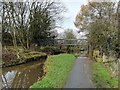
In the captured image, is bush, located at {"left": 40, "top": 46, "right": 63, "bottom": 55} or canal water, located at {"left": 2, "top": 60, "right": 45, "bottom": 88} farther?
bush, located at {"left": 40, "top": 46, "right": 63, "bottom": 55}

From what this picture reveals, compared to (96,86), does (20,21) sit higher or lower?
higher

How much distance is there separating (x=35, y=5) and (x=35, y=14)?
168 cm

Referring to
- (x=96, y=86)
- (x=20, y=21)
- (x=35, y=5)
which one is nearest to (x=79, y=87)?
(x=96, y=86)

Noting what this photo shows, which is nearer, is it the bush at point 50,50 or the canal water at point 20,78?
the canal water at point 20,78

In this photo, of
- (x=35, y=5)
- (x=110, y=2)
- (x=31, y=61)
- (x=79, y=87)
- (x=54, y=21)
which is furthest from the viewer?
(x=54, y=21)

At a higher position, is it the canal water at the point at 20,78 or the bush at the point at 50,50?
the bush at the point at 50,50

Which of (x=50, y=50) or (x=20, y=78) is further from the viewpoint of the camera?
(x=50, y=50)

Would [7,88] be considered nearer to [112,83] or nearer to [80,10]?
[112,83]

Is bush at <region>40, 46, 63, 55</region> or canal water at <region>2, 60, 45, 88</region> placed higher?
bush at <region>40, 46, 63, 55</region>

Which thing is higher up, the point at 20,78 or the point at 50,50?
the point at 50,50

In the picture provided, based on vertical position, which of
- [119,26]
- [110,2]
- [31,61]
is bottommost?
[31,61]

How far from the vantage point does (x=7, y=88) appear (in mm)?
12836

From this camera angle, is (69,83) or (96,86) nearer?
(96,86)

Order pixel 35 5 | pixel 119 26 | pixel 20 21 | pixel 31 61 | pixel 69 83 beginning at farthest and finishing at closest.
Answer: pixel 35 5 → pixel 20 21 → pixel 31 61 → pixel 119 26 → pixel 69 83
